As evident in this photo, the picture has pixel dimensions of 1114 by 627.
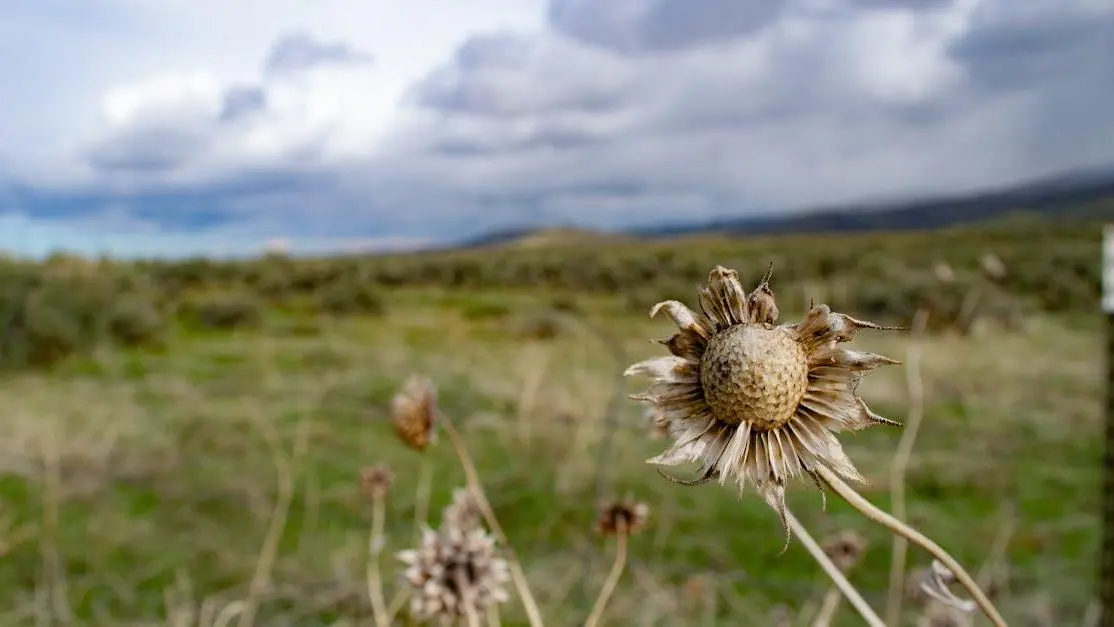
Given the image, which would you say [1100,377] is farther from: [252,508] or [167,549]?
[167,549]

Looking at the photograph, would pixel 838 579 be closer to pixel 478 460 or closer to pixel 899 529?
pixel 899 529

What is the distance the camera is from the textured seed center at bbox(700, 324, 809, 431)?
148mm

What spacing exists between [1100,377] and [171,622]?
1.94 m

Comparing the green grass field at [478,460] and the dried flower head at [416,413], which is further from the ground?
the dried flower head at [416,413]

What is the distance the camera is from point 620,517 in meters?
0.27

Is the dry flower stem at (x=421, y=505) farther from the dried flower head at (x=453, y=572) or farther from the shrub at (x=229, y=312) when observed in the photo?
the shrub at (x=229, y=312)

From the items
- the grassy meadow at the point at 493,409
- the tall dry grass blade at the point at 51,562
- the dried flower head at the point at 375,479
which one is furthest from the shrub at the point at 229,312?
the dried flower head at the point at 375,479

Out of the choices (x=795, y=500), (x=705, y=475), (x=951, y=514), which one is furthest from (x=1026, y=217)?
(x=705, y=475)

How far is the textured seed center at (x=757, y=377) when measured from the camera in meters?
0.15

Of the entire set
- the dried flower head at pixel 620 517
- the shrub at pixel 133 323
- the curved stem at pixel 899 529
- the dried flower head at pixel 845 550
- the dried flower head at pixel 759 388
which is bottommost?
the shrub at pixel 133 323

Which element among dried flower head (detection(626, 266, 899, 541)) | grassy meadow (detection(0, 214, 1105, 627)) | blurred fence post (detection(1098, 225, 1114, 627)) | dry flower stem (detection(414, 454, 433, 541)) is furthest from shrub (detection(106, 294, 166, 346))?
dried flower head (detection(626, 266, 899, 541))

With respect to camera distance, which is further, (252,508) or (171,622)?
(252,508)

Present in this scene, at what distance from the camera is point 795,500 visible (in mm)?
1534

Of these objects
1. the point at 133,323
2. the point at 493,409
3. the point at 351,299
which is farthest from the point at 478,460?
the point at 133,323
